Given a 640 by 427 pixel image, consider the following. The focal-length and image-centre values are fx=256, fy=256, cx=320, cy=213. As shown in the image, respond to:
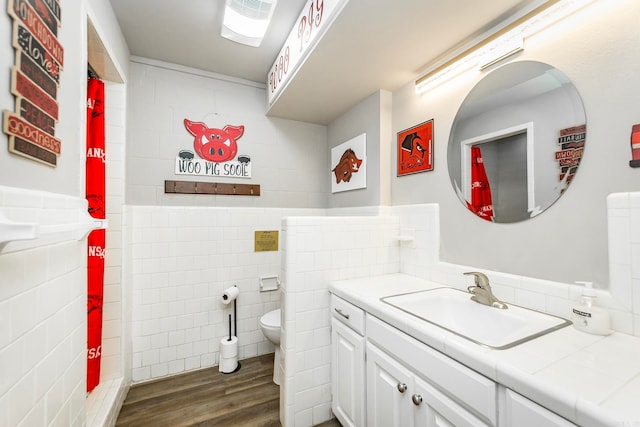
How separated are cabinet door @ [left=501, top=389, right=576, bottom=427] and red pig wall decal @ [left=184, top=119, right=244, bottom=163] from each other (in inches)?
92.9

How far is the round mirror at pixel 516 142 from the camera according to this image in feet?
3.60

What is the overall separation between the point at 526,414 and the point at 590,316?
53 centimetres

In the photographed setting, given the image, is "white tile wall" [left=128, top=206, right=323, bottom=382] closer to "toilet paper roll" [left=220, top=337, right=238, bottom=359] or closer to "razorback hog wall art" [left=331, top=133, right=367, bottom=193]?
"toilet paper roll" [left=220, top=337, right=238, bottom=359]

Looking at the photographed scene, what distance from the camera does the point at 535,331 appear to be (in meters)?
0.95

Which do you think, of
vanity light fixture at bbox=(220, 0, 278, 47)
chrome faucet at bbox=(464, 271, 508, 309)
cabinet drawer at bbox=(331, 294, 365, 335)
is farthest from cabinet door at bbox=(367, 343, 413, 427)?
vanity light fixture at bbox=(220, 0, 278, 47)

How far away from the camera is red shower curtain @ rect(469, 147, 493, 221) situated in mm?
1384

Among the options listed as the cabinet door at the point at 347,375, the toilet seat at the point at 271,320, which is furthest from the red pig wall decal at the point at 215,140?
the cabinet door at the point at 347,375

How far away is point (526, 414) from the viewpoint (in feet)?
2.21

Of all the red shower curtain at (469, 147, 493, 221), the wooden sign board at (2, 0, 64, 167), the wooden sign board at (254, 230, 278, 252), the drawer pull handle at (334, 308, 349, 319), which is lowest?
the drawer pull handle at (334, 308, 349, 319)

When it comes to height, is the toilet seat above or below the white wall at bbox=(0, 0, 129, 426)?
below

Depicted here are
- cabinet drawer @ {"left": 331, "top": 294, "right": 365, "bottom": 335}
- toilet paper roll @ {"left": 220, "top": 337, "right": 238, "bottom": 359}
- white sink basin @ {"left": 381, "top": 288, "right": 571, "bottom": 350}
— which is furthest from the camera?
toilet paper roll @ {"left": 220, "top": 337, "right": 238, "bottom": 359}

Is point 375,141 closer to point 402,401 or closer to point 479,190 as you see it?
point 479,190

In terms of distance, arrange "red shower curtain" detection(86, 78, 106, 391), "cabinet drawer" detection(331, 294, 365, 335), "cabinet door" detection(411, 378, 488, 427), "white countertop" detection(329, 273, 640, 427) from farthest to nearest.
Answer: "red shower curtain" detection(86, 78, 106, 391) → "cabinet drawer" detection(331, 294, 365, 335) → "cabinet door" detection(411, 378, 488, 427) → "white countertop" detection(329, 273, 640, 427)

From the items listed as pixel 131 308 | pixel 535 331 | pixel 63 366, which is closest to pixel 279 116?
pixel 131 308
